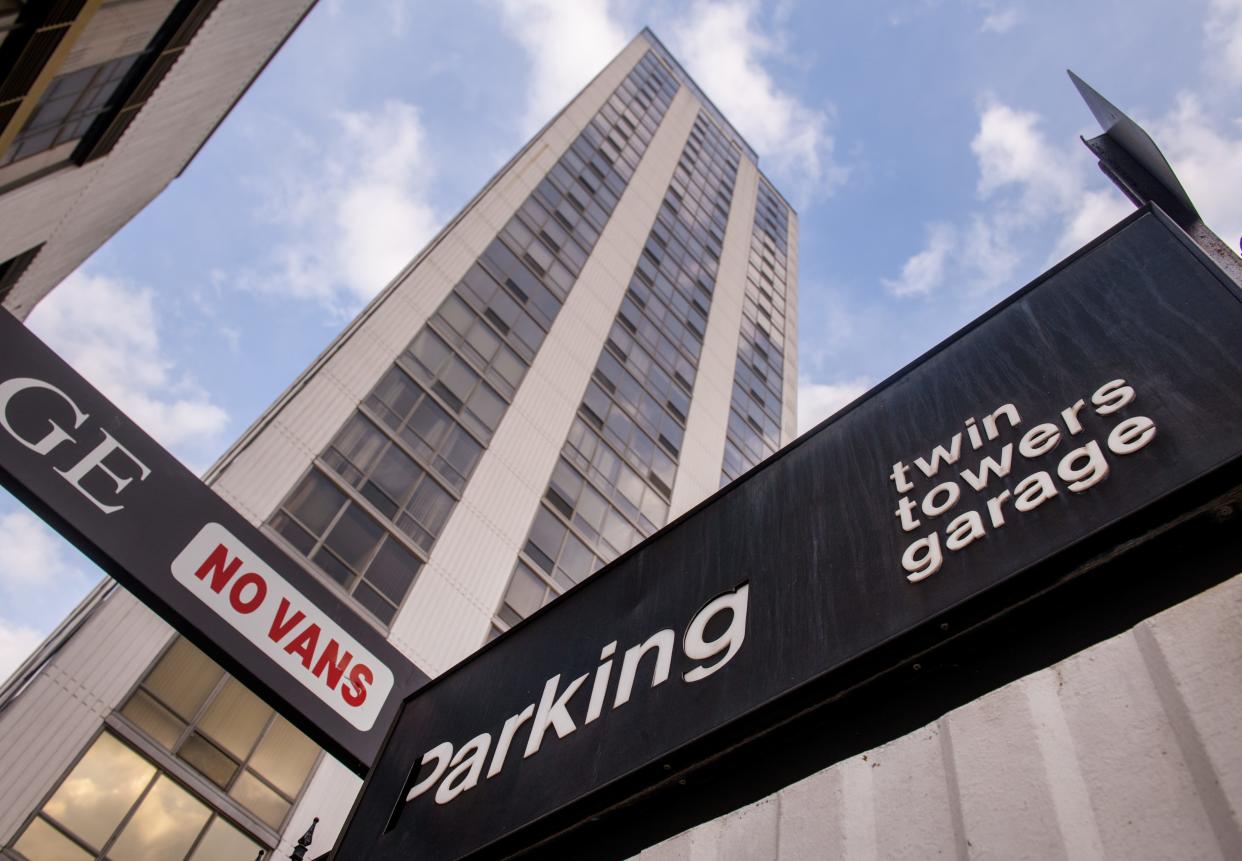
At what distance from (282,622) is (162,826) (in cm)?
1021

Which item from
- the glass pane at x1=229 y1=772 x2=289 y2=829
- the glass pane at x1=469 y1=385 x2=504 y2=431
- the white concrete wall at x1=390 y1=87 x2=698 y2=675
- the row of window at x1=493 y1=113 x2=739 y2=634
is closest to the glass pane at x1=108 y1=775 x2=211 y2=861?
the glass pane at x1=229 y1=772 x2=289 y2=829

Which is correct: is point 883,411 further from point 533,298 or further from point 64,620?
point 533,298

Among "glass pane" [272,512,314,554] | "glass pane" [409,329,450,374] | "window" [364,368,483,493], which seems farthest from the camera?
"glass pane" [409,329,450,374]

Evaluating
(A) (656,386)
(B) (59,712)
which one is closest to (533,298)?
(A) (656,386)

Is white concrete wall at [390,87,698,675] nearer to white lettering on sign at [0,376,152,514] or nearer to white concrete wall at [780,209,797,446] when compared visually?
white concrete wall at [780,209,797,446]

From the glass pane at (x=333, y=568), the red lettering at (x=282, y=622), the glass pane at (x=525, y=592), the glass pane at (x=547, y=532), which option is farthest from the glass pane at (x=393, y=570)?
the red lettering at (x=282, y=622)

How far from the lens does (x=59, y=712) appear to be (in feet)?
40.0

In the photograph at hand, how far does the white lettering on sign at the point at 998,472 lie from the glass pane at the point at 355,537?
15.8m

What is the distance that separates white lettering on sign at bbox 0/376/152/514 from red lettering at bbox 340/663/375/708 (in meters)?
1.59

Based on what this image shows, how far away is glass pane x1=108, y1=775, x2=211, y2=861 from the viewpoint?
39.7 ft

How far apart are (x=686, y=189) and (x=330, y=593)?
4062 centimetres

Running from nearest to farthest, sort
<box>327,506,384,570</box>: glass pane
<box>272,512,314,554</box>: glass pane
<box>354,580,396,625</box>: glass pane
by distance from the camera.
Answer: <box>272,512,314,554</box>: glass pane, <box>354,580,396,625</box>: glass pane, <box>327,506,384,570</box>: glass pane

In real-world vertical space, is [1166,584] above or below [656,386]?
below

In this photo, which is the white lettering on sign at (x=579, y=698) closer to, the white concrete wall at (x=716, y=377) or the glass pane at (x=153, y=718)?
the glass pane at (x=153, y=718)
